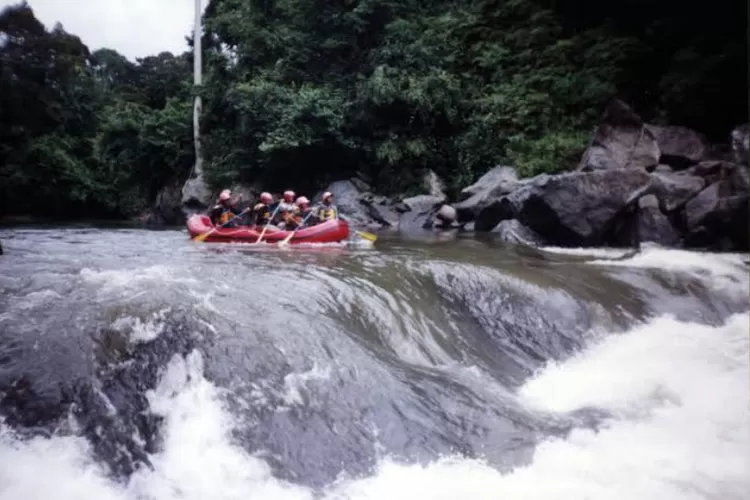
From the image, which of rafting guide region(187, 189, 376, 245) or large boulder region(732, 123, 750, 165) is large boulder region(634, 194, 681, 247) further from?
rafting guide region(187, 189, 376, 245)

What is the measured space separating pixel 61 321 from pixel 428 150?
1046cm

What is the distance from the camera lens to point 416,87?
41.9 feet

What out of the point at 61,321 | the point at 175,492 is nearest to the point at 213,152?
the point at 61,321

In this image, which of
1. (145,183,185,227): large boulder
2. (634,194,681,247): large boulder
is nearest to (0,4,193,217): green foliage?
(634,194,681,247): large boulder

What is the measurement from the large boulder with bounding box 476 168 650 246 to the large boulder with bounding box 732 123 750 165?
107 cm

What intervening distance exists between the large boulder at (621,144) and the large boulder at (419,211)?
3.19m

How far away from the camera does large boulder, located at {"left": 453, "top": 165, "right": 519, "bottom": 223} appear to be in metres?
10.3

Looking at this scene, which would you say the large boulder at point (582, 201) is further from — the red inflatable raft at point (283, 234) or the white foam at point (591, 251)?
the red inflatable raft at point (283, 234)

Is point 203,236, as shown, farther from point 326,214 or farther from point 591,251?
point 591,251

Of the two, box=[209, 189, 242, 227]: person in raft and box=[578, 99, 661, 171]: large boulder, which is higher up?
box=[578, 99, 661, 171]: large boulder

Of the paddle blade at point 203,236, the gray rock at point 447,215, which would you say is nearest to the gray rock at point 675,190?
the gray rock at point 447,215

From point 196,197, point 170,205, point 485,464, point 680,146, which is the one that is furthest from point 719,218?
point 170,205

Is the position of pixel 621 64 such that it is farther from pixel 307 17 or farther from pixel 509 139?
pixel 307 17

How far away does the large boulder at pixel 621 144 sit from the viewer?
29.5 feet
